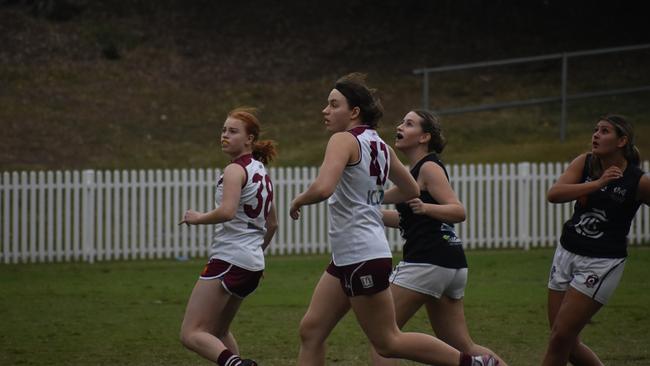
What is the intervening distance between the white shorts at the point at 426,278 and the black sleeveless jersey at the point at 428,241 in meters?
0.03

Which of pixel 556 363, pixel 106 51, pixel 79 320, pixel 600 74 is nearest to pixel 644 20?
pixel 600 74

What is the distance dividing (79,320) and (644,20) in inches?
1053

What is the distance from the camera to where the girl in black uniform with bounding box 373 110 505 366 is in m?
6.93

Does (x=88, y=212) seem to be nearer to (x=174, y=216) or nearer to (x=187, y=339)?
(x=174, y=216)

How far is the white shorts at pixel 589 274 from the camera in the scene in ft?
23.1

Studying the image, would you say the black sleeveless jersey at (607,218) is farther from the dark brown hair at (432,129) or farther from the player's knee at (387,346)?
the player's knee at (387,346)

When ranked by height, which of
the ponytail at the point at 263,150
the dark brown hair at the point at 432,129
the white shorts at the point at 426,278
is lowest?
the white shorts at the point at 426,278

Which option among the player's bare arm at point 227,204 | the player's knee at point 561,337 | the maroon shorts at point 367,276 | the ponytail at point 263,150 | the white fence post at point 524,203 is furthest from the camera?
the white fence post at point 524,203

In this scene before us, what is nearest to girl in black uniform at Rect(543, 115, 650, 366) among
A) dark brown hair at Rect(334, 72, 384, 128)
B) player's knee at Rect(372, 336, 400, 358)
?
player's knee at Rect(372, 336, 400, 358)

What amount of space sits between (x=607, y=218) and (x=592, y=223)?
0.33 feet

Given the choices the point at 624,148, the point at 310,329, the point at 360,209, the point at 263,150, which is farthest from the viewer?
the point at 263,150

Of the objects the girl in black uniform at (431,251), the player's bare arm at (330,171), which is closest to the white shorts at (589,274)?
the girl in black uniform at (431,251)

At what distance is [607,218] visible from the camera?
282 inches

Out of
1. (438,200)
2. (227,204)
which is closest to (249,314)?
(227,204)
